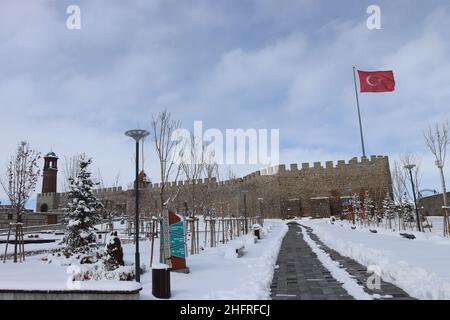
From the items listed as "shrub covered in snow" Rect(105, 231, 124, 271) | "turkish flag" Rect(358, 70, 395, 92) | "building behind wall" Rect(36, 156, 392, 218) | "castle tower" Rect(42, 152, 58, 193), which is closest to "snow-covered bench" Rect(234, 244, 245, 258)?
"shrub covered in snow" Rect(105, 231, 124, 271)

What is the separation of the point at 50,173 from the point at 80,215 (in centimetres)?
4311

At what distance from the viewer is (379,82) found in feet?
76.0

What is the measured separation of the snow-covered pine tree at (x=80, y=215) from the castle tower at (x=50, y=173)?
41.0 metres

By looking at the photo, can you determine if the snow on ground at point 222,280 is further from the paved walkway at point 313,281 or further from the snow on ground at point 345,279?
the snow on ground at point 345,279

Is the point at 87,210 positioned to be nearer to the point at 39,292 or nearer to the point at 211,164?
the point at 39,292

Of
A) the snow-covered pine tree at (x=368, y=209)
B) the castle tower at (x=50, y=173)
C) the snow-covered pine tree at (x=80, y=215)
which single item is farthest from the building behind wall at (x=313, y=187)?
the snow-covered pine tree at (x=80, y=215)

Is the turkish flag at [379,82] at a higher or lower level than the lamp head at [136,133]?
higher

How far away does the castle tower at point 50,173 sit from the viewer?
49.1 meters

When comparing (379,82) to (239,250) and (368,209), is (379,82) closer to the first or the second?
(368,209)

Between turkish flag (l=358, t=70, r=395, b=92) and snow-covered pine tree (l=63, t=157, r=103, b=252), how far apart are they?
61.0ft

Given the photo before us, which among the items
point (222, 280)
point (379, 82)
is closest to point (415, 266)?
point (222, 280)

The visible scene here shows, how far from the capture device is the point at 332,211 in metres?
40.6
